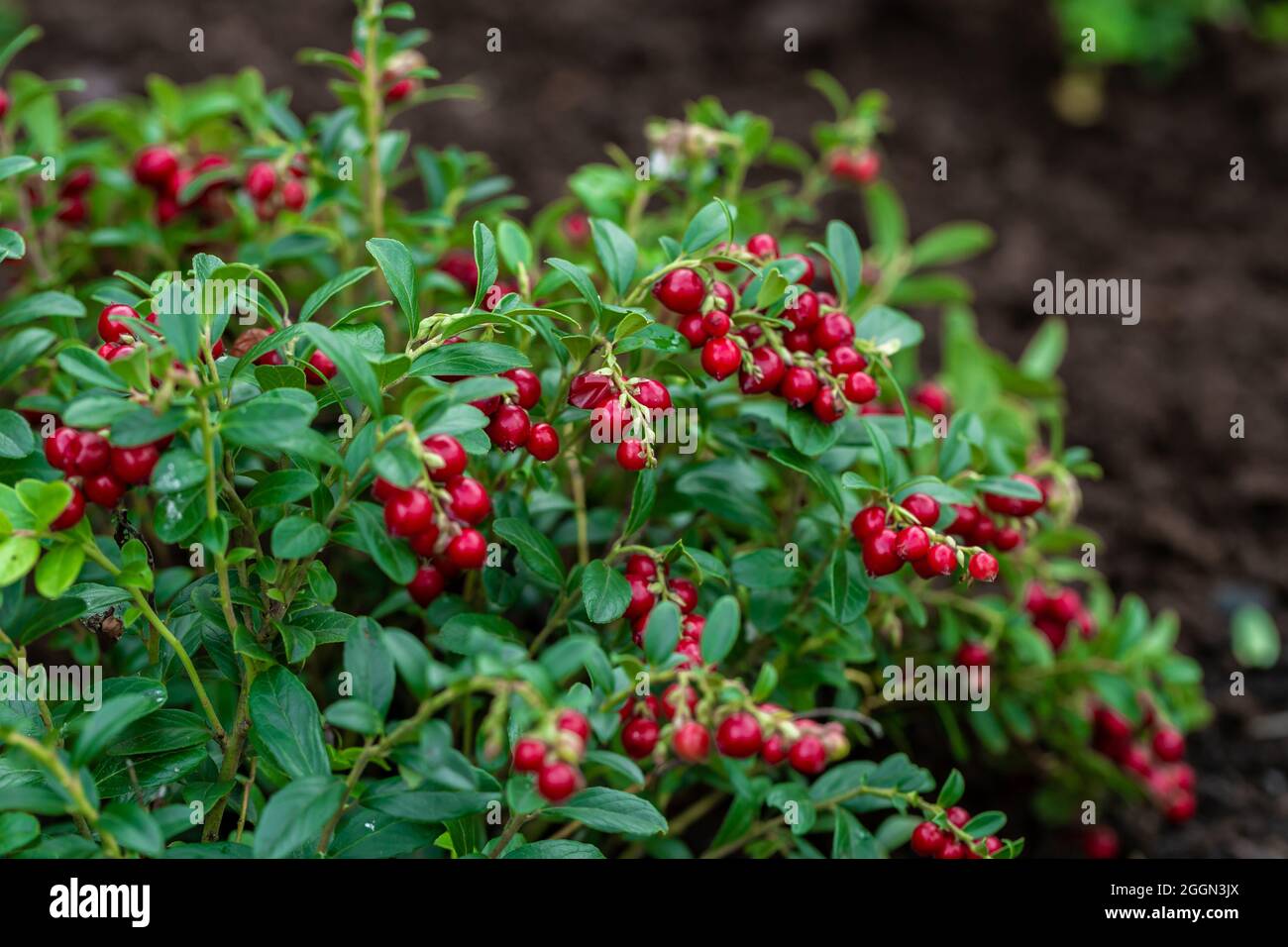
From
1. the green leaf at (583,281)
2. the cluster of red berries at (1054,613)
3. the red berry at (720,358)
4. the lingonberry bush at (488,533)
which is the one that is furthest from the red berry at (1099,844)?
the green leaf at (583,281)

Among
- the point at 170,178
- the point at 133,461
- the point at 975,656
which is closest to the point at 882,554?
the point at 975,656

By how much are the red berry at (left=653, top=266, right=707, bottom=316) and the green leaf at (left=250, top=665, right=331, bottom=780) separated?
2.10ft

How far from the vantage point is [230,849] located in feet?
4.53

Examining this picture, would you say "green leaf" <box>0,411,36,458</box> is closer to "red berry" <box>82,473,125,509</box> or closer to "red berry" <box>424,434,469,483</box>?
"red berry" <box>82,473,125,509</box>

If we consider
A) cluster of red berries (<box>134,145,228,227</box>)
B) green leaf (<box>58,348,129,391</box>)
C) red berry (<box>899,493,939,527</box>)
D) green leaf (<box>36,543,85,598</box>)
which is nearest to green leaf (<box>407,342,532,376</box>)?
green leaf (<box>58,348,129,391</box>)

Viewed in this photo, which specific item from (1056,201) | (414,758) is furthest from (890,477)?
(1056,201)

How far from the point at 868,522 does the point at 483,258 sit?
58cm

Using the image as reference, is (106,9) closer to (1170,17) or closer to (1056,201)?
(1056,201)

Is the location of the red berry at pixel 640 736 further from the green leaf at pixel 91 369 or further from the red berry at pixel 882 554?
→ the green leaf at pixel 91 369

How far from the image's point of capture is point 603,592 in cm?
147

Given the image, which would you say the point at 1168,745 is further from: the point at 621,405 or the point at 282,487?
the point at 282,487

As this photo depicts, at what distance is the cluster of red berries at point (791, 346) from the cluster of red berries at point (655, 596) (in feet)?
0.83

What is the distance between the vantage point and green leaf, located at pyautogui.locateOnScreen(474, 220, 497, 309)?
1480 millimetres
